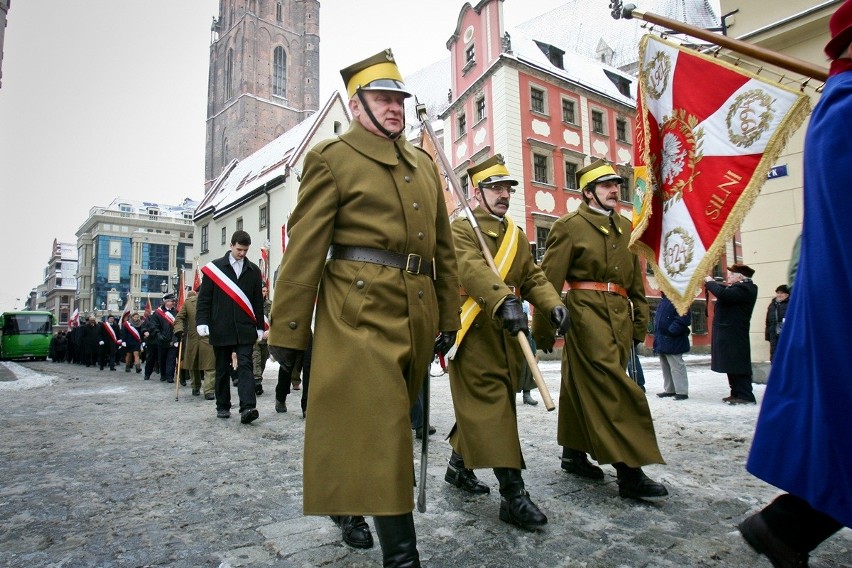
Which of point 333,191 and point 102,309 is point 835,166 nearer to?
point 333,191

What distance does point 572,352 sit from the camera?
3.86 meters

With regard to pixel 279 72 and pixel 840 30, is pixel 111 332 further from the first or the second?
pixel 279 72

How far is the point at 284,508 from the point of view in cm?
332

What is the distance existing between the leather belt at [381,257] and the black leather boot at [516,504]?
4.13ft

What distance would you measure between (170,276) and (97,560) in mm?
83763

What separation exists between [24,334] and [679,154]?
39665 millimetres

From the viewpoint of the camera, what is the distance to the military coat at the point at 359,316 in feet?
7.41

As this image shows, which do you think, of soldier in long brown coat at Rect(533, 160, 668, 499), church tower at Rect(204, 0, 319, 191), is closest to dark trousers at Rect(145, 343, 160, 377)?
soldier in long brown coat at Rect(533, 160, 668, 499)

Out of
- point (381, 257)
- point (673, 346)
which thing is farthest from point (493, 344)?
point (673, 346)

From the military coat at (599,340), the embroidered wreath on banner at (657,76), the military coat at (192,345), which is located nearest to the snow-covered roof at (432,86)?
the military coat at (192,345)

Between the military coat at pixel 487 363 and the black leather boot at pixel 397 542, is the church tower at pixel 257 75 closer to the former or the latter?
the military coat at pixel 487 363

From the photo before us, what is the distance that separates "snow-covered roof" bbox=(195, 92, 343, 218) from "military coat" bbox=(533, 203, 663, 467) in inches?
1069

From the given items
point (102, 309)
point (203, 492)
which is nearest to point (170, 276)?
point (102, 309)

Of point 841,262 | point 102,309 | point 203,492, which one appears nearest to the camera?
point 841,262
